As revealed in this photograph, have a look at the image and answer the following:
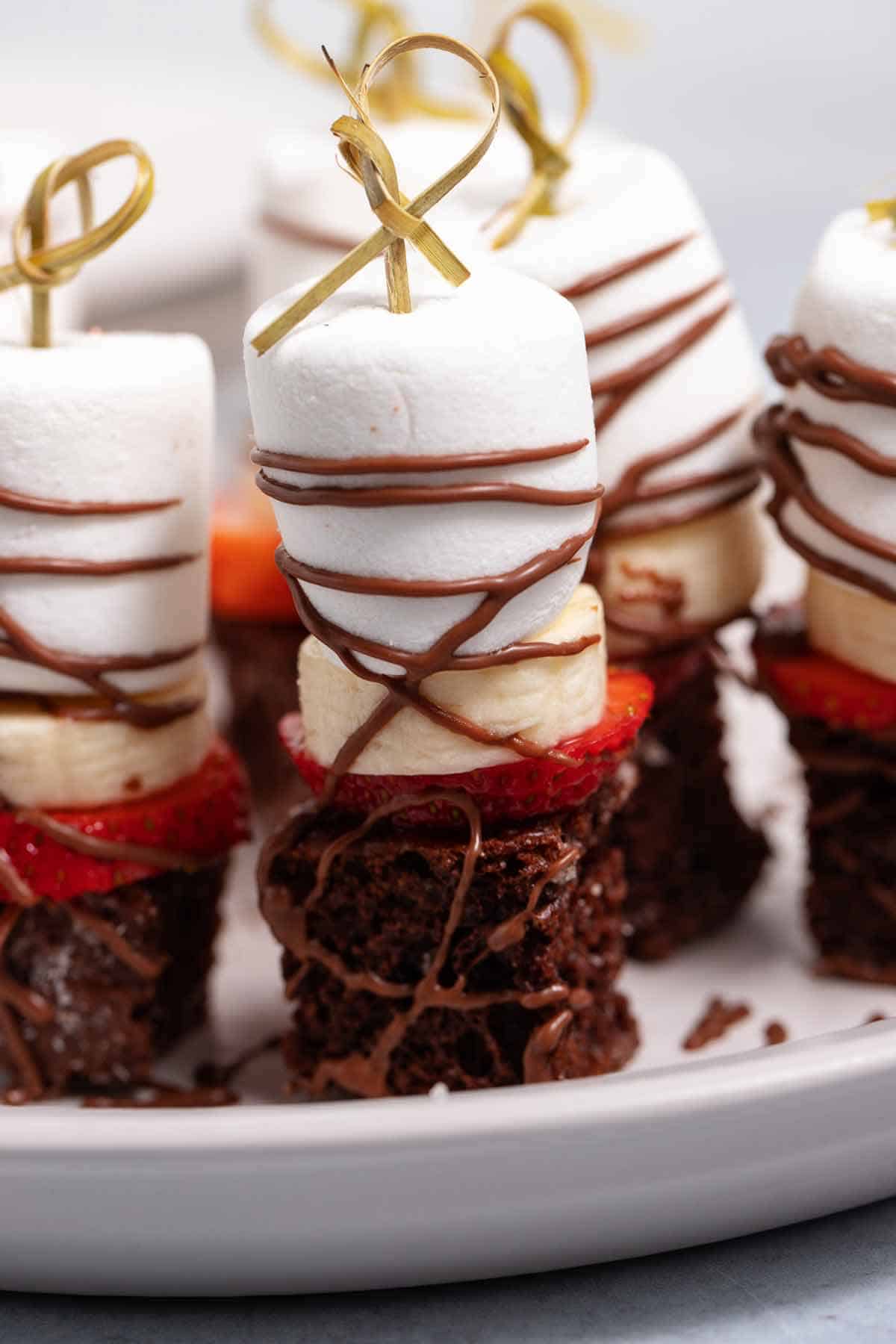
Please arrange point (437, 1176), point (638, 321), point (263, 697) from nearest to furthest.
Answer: point (437, 1176) < point (638, 321) < point (263, 697)

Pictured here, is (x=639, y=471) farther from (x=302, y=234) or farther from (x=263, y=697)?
(x=263, y=697)

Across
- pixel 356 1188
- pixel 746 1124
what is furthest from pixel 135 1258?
pixel 746 1124

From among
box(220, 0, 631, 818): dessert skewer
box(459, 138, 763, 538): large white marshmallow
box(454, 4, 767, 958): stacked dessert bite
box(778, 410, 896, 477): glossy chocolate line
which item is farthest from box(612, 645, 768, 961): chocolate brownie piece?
box(220, 0, 631, 818): dessert skewer

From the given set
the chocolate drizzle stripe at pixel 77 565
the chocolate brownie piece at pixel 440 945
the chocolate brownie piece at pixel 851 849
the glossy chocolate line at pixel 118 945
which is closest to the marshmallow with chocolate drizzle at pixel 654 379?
the chocolate brownie piece at pixel 851 849

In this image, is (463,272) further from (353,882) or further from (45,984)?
(45,984)

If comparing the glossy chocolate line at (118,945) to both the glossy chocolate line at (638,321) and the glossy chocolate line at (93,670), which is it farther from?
the glossy chocolate line at (638,321)

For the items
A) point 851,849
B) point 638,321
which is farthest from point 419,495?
point 851,849
